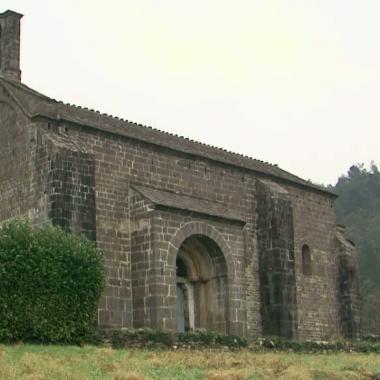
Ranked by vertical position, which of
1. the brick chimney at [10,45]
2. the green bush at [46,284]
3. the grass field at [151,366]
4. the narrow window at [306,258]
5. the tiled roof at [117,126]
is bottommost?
the grass field at [151,366]

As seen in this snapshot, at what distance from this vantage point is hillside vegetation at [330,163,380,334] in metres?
67.5

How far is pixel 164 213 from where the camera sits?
24141mm

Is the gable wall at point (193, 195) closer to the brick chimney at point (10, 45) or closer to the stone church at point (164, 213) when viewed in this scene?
the stone church at point (164, 213)

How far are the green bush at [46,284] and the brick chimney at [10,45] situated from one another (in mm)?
9142

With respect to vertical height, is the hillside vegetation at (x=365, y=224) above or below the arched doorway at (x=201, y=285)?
above

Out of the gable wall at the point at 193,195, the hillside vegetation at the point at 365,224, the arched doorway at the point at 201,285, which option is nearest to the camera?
the gable wall at the point at 193,195

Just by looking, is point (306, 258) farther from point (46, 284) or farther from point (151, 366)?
point (151, 366)

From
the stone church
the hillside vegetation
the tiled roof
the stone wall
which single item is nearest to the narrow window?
the stone church

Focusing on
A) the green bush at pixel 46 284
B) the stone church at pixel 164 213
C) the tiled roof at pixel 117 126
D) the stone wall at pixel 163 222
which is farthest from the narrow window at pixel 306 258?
the green bush at pixel 46 284

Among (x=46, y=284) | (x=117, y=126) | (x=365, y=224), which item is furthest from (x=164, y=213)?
(x=365, y=224)

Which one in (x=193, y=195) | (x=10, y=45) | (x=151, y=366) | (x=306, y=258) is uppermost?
(x=10, y=45)

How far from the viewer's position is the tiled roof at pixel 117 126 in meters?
24.3

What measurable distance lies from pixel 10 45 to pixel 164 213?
8715 mm

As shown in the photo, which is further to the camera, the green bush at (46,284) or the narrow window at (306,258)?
the narrow window at (306,258)
